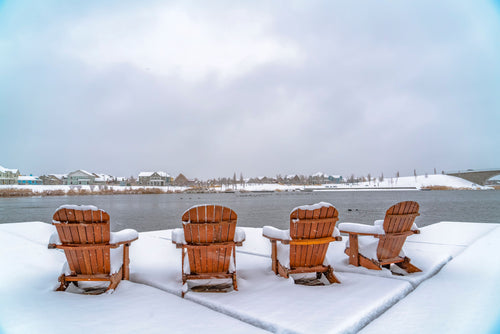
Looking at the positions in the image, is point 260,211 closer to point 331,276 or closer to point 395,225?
point 395,225

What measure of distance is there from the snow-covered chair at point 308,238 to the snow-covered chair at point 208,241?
67cm

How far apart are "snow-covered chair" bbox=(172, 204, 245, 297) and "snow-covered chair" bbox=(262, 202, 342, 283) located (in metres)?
0.67

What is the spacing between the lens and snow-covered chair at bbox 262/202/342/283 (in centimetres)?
354

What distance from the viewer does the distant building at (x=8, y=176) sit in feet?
269

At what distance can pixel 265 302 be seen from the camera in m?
3.12

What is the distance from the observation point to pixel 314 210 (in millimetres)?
3539

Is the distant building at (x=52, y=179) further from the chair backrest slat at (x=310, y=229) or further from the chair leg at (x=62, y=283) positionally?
the chair backrest slat at (x=310, y=229)

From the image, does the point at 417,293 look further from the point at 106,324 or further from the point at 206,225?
the point at 106,324

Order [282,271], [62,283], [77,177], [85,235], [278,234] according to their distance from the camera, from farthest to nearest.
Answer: [77,177] → [282,271] → [278,234] → [62,283] → [85,235]

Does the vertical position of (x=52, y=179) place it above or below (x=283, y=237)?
above

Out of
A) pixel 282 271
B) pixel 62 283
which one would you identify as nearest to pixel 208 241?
pixel 282 271

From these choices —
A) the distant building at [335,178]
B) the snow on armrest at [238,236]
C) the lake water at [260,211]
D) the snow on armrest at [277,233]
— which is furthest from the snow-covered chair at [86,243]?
the distant building at [335,178]

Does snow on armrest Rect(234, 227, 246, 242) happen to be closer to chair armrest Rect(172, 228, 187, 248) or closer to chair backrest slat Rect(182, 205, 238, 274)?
chair backrest slat Rect(182, 205, 238, 274)

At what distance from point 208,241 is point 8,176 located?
10854 centimetres
